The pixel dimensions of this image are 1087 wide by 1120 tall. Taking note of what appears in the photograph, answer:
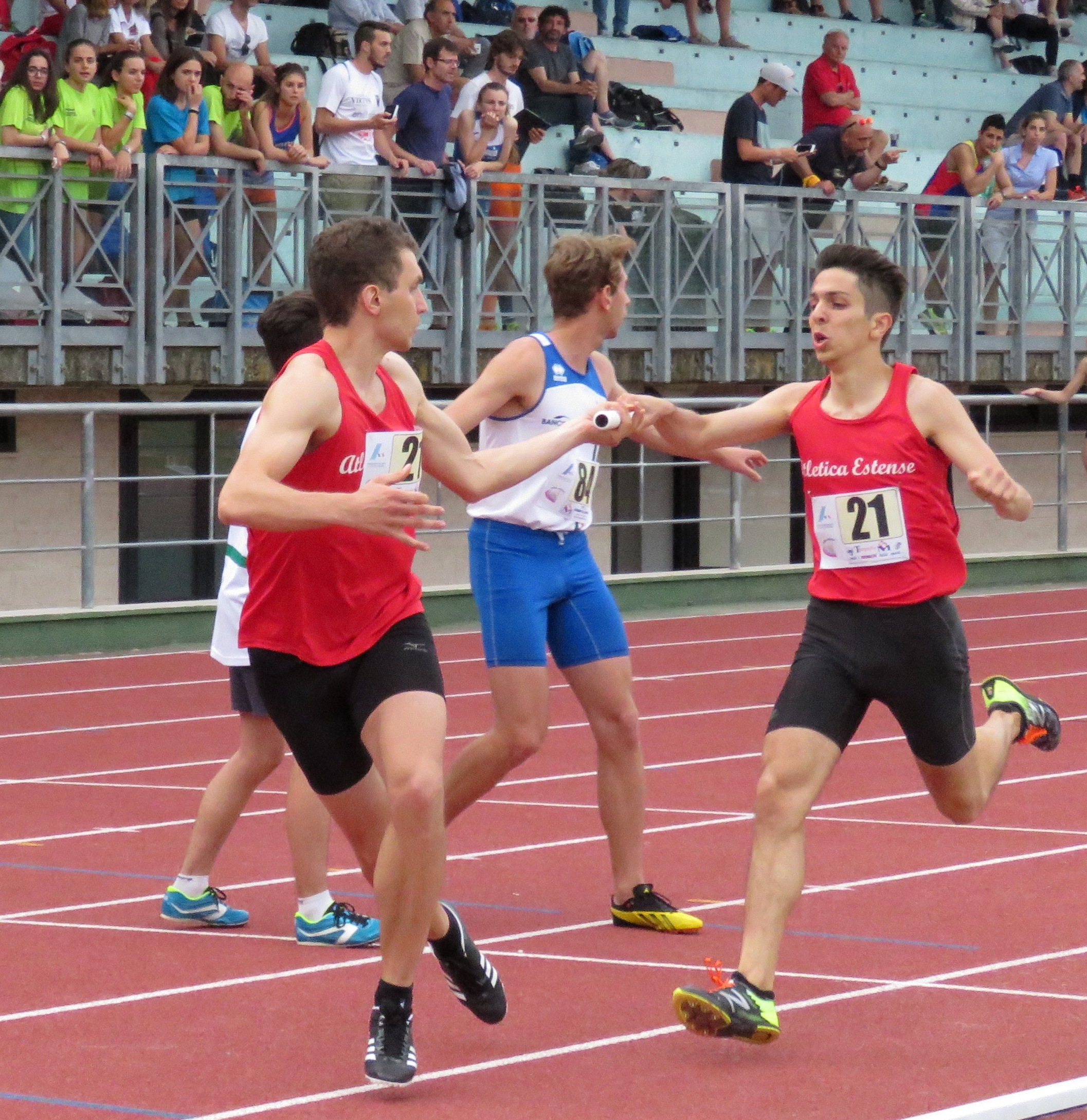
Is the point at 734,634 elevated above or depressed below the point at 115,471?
below

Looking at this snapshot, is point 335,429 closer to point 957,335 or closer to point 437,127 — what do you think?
point 437,127

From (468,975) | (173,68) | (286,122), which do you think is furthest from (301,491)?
(286,122)

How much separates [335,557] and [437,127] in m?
11.9

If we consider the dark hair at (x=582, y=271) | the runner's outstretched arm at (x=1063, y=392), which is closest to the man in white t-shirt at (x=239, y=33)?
the runner's outstretched arm at (x=1063, y=392)

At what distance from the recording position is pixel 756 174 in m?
19.2

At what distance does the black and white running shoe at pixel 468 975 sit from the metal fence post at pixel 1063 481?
15.0 meters

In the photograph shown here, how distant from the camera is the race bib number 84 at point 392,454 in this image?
538 cm

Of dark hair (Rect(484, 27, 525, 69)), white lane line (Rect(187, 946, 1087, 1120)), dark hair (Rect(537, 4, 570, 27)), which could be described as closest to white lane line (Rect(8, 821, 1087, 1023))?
white lane line (Rect(187, 946, 1087, 1120))

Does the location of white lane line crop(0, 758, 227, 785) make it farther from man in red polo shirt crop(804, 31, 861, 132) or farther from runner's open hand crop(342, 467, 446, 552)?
man in red polo shirt crop(804, 31, 861, 132)

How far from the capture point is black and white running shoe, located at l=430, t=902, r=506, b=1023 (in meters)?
5.40

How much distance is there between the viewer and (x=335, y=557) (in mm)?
5352

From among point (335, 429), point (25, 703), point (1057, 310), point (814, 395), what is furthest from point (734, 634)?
point (335, 429)

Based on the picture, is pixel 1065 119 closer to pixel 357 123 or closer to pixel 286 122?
pixel 357 123

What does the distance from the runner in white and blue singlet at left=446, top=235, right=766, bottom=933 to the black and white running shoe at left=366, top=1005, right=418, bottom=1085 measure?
1.90 m
